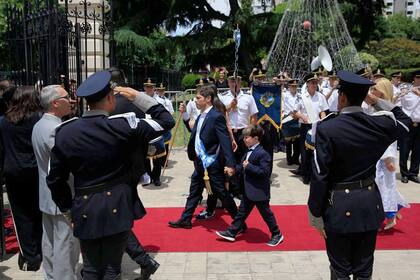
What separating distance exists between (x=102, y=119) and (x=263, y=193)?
9.03 feet

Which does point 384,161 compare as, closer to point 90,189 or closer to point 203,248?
point 203,248

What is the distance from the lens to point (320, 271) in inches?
190

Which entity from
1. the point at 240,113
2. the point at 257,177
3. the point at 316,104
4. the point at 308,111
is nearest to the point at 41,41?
the point at 257,177

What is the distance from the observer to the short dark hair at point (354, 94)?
336 centimetres

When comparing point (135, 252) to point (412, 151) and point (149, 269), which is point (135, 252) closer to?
point (149, 269)

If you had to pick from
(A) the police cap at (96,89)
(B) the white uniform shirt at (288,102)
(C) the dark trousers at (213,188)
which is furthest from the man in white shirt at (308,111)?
(A) the police cap at (96,89)

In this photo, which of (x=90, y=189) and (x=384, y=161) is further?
(x=384, y=161)

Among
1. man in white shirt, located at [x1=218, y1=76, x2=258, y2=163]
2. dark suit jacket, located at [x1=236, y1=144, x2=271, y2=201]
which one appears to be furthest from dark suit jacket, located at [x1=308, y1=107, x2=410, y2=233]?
man in white shirt, located at [x1=218, y1=76, x2=258, y2=163]

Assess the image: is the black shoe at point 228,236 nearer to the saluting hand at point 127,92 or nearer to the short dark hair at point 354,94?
the saluting hand at point 127,92

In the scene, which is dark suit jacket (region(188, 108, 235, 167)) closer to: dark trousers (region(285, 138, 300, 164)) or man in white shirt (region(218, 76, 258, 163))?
man in white shirt (region(218, 76, 258, 163))

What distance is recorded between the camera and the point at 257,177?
554 cm

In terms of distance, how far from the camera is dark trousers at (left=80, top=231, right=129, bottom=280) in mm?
3367

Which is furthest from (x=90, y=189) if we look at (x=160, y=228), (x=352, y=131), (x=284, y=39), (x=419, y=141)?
(x=284, y=39)

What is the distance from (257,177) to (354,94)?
2343mm
